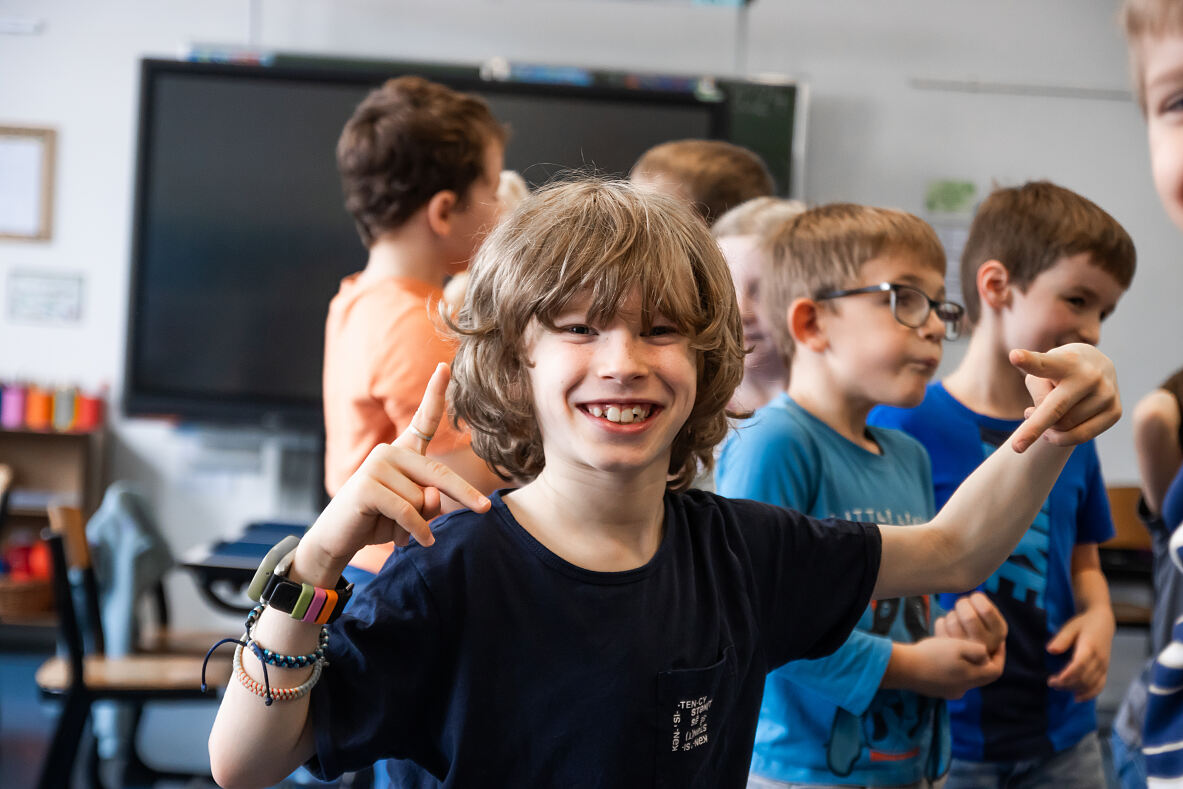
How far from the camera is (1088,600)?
60.6 inches

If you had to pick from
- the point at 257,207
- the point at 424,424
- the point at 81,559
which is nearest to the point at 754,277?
the point at 424,424

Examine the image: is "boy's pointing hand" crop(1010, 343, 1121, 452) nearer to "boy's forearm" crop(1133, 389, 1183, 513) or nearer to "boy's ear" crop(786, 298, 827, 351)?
"boy's ear" crop(786, 298, 827, 351)

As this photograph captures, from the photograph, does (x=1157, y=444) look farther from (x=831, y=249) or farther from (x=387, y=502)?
(x=387, y=502)

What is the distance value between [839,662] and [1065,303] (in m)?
0.63

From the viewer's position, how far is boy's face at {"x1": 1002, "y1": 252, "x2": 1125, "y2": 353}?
57.6 inches

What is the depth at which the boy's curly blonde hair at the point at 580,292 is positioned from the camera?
950 millimetres

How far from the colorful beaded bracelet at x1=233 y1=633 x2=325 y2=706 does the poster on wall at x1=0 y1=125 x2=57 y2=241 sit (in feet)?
16.0

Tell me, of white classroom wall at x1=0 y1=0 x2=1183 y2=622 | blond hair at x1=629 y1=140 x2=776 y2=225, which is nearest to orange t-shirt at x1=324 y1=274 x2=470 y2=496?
blond hair at x1=629 y1=140 x2=776 y2=225

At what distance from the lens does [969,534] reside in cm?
107

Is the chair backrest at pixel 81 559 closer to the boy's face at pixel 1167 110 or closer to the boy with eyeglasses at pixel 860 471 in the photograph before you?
the boy with eyeglasses at pixel 860 471

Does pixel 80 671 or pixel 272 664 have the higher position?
pixel 272 664

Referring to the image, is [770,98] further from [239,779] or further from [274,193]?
[239,779]

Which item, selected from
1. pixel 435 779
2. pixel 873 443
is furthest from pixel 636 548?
pixel 873 443

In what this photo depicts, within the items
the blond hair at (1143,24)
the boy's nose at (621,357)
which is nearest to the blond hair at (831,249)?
the boy's nose at (621,357)
